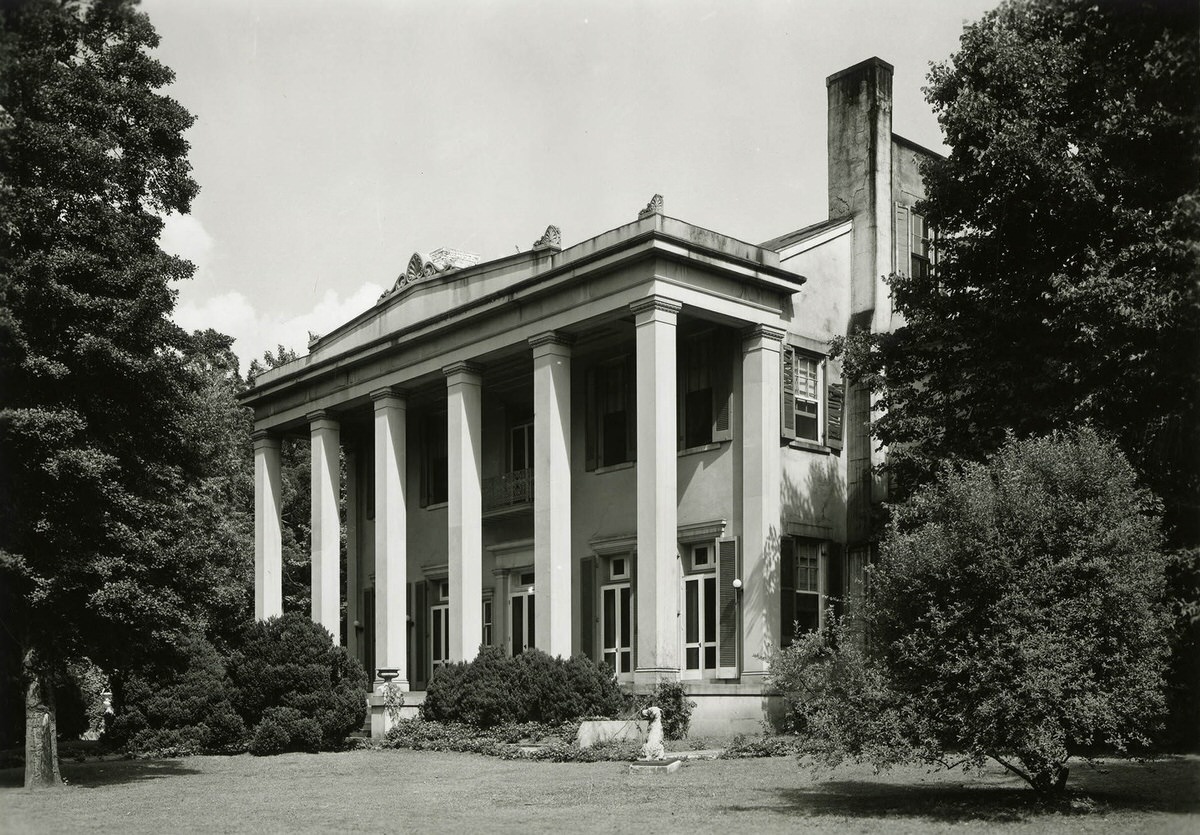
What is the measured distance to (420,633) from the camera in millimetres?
34188

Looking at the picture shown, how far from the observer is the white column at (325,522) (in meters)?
33.6

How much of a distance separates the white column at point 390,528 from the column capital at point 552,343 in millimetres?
6004

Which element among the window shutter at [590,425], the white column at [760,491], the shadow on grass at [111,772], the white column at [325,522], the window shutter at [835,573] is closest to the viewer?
the shadow on grass at [111,772]

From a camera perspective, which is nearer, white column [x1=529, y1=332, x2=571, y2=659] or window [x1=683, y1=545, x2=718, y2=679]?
white column [x1=529, y1=332, x2=571, y2=659]

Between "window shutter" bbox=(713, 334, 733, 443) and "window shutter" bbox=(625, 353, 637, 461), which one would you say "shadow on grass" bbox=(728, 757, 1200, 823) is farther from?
"window shutter" bbox=(625, 353, 637, 461)

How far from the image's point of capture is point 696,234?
2502cm

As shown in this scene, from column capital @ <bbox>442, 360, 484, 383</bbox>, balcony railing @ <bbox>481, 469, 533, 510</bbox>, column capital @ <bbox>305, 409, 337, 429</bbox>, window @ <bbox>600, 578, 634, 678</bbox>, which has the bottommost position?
window @ <bbox>600, 578, 634, 678</bbox>

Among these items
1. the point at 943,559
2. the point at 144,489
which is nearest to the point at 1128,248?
the point at 943,559

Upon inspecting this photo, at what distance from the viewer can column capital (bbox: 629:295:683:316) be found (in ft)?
79.8

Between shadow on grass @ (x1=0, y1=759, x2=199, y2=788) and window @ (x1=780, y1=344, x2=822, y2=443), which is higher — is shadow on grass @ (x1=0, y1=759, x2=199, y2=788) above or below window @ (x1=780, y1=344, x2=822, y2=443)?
below

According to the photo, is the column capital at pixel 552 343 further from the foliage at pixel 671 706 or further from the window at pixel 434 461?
the window at pixel 434 461

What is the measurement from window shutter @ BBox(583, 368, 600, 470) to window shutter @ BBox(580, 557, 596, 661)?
2.27m

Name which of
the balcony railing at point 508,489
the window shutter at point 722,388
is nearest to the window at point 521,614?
the balcony railing at point 508,489

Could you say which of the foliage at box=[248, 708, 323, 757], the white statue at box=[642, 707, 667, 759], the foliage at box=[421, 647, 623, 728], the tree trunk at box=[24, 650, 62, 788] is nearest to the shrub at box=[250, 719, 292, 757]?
the foliage at box=[248, 708, 323, 757]
